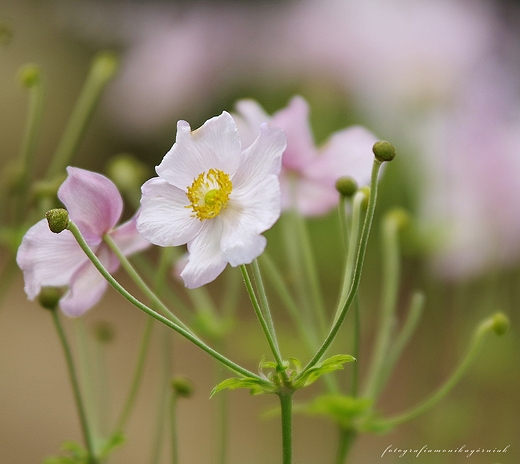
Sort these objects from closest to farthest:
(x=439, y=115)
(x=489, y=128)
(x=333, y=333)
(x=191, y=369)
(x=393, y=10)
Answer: (x=333, y=333) → (x=489, y=128) → (x=439, y=115) → (x=393, y=10) → (x=191, y=369)

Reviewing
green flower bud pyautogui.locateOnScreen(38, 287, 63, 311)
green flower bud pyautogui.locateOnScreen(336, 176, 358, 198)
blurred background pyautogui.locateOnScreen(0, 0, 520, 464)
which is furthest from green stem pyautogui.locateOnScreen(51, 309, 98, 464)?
blurred background pyautogui.locateOnScreen(0, 0, 520, 464)

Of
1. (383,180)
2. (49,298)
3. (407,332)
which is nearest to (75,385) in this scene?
(49,298)

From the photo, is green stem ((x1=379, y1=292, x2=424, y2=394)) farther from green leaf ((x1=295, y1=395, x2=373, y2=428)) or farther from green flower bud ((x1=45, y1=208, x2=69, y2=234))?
green flower bud ((x1=45, y1=208, x2=69, y2=234))

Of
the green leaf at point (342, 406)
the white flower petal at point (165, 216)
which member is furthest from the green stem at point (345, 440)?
the white flower petal at point (165, 216)

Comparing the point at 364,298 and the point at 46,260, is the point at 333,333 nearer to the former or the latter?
the point at 46,260

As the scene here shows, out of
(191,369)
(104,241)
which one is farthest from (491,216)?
(191,369)

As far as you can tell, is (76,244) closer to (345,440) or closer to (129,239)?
(129,239)
